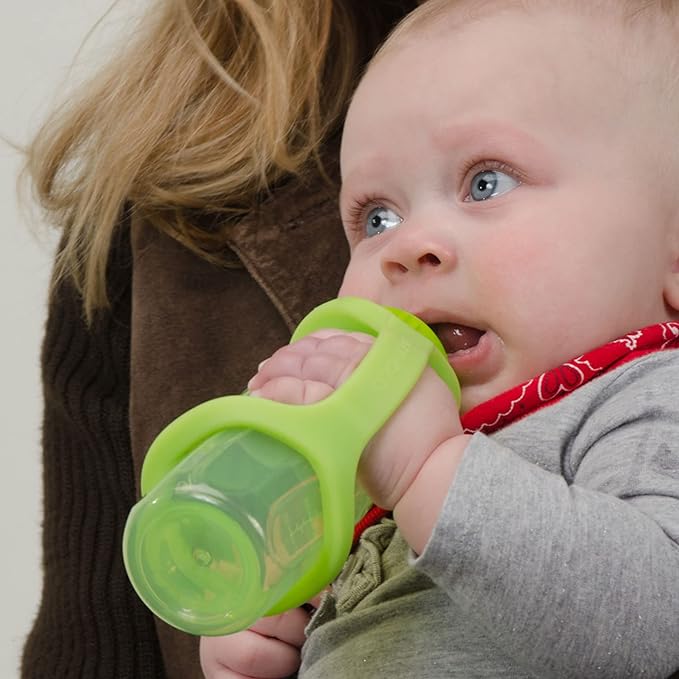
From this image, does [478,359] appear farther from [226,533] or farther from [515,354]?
[226,533]

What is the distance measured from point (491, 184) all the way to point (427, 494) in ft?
0.85

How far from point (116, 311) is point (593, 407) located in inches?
26.3

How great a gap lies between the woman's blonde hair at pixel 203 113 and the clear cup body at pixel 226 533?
60 cm

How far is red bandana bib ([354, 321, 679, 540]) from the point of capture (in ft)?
2.58

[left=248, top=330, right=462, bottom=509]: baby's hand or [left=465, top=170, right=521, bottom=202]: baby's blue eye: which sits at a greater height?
[left=465, top=170, right=521, bottom=202]: baby's blue eye

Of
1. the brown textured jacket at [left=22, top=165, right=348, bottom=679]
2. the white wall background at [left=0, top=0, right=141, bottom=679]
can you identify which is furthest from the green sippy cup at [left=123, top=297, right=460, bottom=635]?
the white wall background at [left=0, top=0, right=141, bottom=679]

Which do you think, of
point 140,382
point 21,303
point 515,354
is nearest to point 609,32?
point 515,354

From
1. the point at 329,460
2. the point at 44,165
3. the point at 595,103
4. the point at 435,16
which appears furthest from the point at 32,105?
the point at 329,460

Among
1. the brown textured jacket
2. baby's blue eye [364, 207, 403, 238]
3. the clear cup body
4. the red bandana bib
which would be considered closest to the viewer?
the clear cup body

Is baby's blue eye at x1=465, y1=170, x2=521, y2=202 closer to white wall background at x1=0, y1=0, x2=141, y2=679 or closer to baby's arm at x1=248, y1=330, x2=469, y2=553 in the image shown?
baby's arm at x1=248, y1=330, x2=469, y2=553

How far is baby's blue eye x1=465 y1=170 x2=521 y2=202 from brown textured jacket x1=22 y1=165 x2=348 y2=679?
36 centimetres

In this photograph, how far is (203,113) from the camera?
1.24 meters

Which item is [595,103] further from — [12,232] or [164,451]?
[12,232]

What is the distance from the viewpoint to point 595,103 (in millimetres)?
829
